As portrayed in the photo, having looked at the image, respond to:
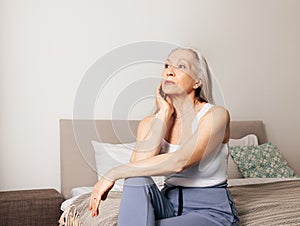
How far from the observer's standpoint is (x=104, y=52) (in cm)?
326

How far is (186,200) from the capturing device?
196cm

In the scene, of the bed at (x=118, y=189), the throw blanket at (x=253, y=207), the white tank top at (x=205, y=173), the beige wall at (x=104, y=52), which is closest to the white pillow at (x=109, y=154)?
the bed at (x=118, y=189)

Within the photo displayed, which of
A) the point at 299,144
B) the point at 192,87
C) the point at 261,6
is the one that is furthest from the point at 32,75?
the point at 299,144

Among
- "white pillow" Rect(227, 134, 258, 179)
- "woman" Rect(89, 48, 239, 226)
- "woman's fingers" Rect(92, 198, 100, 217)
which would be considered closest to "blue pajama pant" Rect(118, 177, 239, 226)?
"woman" Rect(89, 48, 239, 226)

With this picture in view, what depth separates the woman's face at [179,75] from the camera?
206 centimetres

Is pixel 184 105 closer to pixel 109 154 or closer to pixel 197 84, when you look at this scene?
pixel 197 84

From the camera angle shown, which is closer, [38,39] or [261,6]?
[38,39]

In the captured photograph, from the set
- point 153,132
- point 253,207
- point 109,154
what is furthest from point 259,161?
point 153,132

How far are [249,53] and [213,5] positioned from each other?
456mm

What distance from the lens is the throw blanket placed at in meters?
2.02

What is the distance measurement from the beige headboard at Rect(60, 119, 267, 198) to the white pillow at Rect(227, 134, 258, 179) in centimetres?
66

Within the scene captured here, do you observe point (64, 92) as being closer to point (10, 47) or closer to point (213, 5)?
point (10, 47)

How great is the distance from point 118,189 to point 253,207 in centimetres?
78

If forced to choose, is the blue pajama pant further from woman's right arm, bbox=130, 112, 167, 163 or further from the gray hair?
the gray hair
